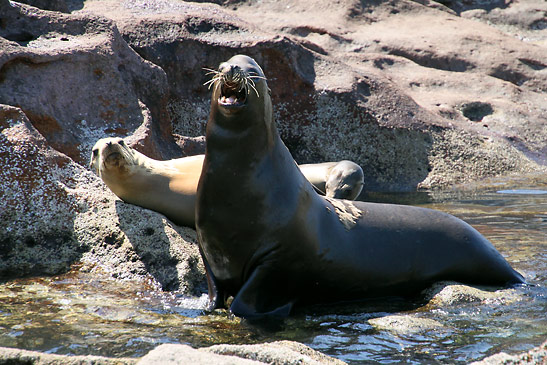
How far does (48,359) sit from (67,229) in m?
2.94

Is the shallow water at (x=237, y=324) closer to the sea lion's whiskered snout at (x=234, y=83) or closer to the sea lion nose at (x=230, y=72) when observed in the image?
the sea lion's whiskered snout at (x=234, y=83)

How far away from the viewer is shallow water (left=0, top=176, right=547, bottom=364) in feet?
12.7

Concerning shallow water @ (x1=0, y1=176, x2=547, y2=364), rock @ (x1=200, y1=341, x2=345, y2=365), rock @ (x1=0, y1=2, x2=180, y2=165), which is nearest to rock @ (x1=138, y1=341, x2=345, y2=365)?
rock @ (x1=200, y1=341, x2=345, y2=365)

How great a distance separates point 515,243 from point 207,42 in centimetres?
535

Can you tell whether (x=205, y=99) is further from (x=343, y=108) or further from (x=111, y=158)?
(x=111, y=158)

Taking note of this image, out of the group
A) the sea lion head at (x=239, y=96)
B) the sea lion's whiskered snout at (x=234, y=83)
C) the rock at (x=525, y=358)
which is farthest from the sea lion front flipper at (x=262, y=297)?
the rock at (x=525, y=358)

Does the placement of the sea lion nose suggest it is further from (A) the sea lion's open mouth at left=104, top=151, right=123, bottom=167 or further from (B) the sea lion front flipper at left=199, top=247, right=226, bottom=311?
(A) the sea lion's open mouth at left=104, top=151, right=123, bottom=167

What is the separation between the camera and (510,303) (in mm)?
4922

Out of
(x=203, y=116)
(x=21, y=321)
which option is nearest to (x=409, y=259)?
(x=21, y=321)

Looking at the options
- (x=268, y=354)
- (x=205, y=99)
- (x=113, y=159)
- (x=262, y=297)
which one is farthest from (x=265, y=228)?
(x=205, y=99)

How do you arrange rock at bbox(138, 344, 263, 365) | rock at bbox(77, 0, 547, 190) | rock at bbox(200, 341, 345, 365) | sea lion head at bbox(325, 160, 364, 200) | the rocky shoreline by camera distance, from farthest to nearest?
rock at bbox(77, 0, 547, 190) < sea lion head at bbox(325, 160, 364, 200) < the rocky shoreline < rock at bbox(200, 341, 345, 365) < rock at bbox(138, 344, 263, 365)

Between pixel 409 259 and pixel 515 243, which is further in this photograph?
pixel 515 243

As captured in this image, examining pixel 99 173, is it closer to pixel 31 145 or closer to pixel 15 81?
pixel 31 145

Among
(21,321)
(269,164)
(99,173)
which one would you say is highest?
(269,164)
